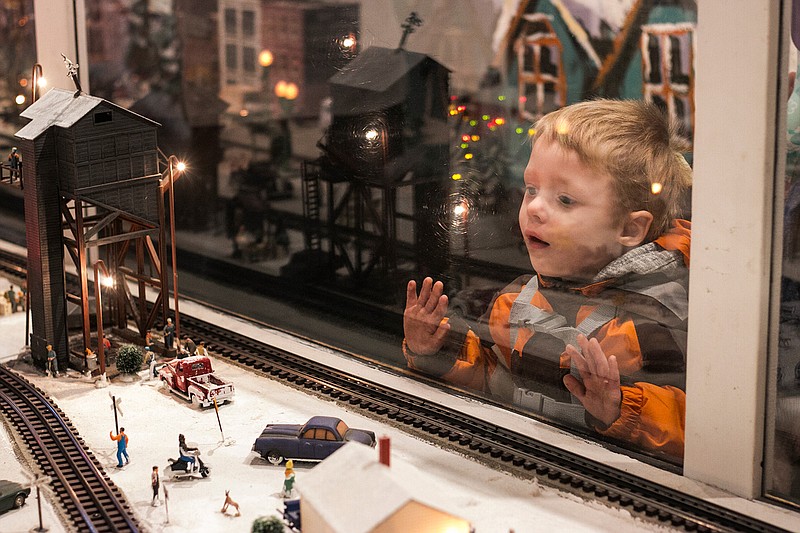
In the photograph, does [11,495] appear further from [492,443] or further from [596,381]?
[596,381]

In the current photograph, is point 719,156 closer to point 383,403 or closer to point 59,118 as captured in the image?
point 383,403

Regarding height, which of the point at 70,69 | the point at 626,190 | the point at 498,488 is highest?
the point at 70,69

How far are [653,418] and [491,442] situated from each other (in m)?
2.45

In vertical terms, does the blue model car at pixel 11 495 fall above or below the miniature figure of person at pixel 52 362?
below

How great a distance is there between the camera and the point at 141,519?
1491cm

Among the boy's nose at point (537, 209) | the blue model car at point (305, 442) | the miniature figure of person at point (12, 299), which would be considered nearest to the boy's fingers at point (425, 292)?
the boy's nose at point (537, 209)

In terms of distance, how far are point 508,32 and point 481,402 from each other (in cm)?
595

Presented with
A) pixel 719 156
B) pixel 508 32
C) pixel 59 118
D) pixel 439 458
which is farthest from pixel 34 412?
pixel 719 156

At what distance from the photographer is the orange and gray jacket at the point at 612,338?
1580 centimetres

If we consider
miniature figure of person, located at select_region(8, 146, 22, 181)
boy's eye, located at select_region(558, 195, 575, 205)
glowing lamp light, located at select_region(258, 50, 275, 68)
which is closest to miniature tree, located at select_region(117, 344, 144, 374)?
miniature figure of person, located at select_region(8, 146, 22, 181)

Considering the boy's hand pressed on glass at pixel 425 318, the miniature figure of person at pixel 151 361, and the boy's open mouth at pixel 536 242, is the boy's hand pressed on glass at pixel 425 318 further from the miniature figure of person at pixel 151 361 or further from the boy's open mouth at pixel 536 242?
the miniature figure of person at pixel 151 361

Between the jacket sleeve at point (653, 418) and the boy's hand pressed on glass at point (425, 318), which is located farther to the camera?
the boy's hand pressed on glass at point (425, 318)

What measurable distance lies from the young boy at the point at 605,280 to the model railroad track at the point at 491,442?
90 centimetres

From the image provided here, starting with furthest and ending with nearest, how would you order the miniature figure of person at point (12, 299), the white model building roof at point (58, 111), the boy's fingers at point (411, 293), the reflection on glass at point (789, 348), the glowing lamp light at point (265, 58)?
the miniature figure of person at point (12, 299) < the glowing lamp light at point (265, 58) < the boy's fingers at point (411, 293) < the white model building roof at point (58, 111) < the reflection on glass at point (789, 348)
